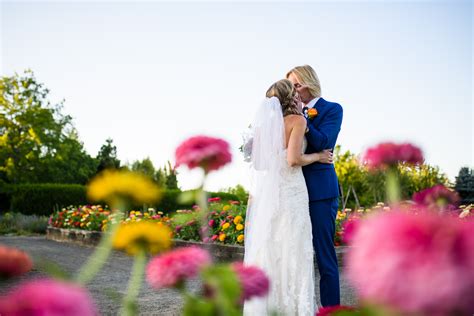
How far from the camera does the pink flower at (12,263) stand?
88 cm

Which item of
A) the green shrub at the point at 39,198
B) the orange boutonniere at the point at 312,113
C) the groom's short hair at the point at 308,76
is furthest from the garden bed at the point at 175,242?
the green shrub at the point at 39,198

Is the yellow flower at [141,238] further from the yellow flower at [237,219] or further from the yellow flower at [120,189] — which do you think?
the yellow flower at [237,219]

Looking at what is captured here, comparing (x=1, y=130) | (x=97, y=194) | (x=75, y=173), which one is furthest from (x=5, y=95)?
(x=97, y=194)

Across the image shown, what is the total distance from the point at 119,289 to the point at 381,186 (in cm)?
1550

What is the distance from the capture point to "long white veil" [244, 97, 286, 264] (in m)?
3.83

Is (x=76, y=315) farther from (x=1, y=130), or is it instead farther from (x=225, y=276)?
(x=1, y=130)

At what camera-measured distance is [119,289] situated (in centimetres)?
592

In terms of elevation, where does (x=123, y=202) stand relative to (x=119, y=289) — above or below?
above

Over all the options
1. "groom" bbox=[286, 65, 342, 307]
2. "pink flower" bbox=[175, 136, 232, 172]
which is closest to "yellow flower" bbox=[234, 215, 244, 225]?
"groom" bbox=[286, 65, 342, 307]

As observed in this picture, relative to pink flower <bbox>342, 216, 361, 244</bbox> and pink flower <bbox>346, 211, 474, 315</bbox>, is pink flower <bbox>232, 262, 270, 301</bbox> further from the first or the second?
pink flower <bbox>346, 211, 474, 315</bbox>

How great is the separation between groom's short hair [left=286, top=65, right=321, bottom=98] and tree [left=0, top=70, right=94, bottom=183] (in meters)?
22.4

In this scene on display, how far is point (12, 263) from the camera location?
0.89 meters

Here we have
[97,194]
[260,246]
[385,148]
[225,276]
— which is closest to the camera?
[225,276]

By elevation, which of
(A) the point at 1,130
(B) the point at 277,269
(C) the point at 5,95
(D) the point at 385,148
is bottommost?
(B) the point at 277,269
